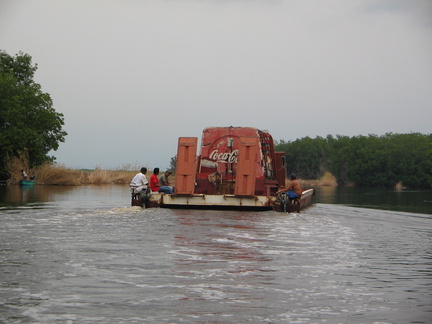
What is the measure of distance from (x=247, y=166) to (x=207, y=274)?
12.7m

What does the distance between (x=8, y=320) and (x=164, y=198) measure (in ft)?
48.7

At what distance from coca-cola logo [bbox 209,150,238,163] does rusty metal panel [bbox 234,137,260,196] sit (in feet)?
5.05

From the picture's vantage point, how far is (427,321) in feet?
23.0

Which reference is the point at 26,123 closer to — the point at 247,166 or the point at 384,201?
the point at 384,201

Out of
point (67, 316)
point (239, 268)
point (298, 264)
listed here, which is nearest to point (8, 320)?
point (67, 316)

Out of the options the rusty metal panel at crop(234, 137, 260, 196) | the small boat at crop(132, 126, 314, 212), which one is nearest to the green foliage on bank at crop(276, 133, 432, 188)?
the small boat at crop(132, 126, 314, 212)

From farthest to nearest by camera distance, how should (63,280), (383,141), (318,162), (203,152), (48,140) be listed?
(318,162) → (383,141) → (48,140) → (203,152) → (63,280)

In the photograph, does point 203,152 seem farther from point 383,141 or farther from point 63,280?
point 383,141

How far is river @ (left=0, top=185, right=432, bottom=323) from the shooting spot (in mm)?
7168

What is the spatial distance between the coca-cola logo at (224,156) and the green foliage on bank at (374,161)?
73733mm

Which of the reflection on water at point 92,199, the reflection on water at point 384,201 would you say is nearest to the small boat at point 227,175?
the reflection on water at point 92,199

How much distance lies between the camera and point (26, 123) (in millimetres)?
55406

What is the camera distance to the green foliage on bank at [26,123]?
53.3 meters

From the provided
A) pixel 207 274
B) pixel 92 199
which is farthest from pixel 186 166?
pixel 207 274
